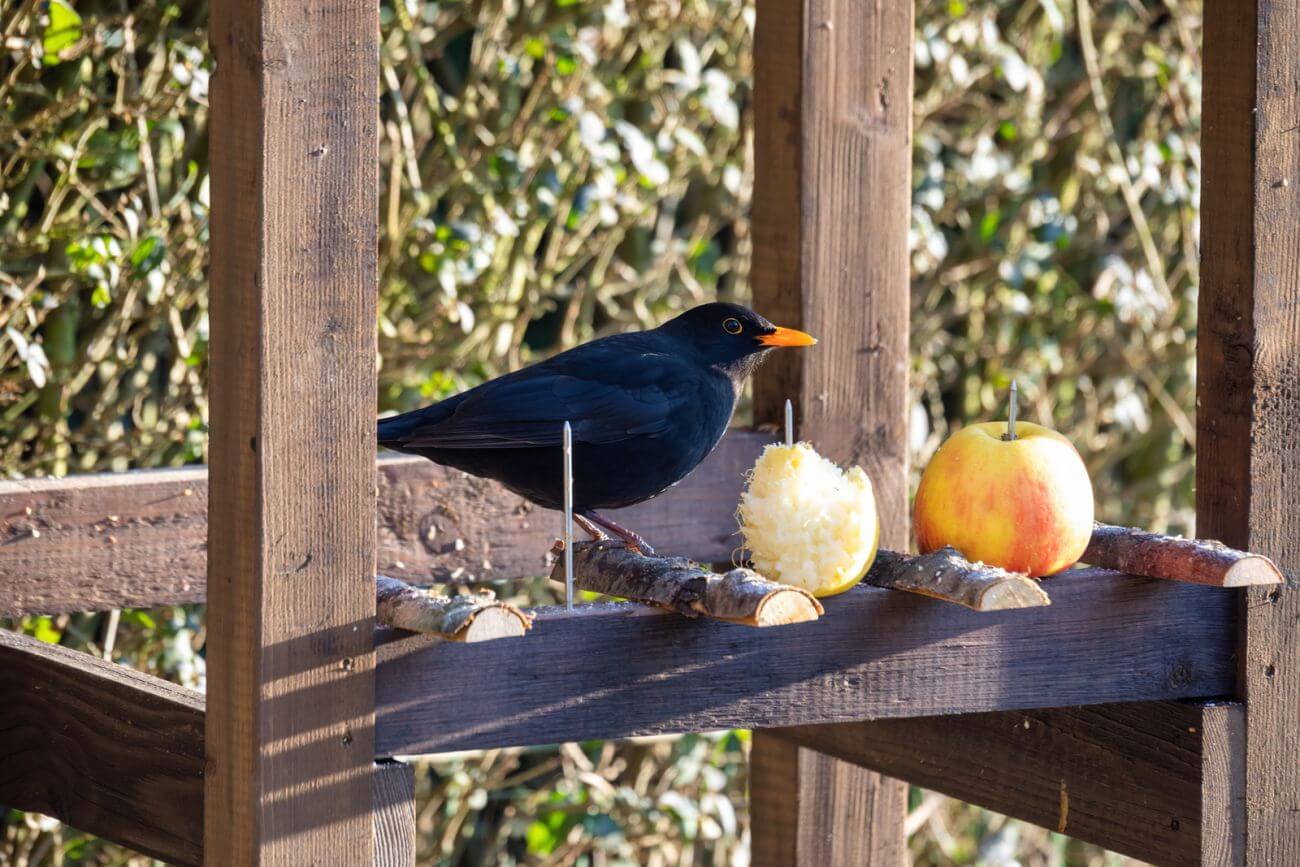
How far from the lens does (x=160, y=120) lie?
3.28 metres

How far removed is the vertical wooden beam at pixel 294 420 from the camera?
5.59 ft

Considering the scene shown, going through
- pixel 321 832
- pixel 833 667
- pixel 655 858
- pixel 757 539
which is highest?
pixel 757 539

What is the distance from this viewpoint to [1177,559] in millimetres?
2137

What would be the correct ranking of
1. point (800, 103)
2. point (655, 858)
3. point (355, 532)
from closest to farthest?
point (355, 532) < point (800, 103) < point (655, 858)

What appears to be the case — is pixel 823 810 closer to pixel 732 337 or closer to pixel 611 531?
pixel 611 531

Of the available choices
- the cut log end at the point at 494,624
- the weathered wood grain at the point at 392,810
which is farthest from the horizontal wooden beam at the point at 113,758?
the cut log end at the point at 494,624

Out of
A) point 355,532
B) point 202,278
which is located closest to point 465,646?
point 355,532

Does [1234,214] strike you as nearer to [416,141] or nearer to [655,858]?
[416,141]

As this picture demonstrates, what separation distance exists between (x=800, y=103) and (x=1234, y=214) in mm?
679

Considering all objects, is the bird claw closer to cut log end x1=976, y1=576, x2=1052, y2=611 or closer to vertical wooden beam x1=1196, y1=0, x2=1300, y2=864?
cut log end x1=976, y1=576, x2=1052, y2=611

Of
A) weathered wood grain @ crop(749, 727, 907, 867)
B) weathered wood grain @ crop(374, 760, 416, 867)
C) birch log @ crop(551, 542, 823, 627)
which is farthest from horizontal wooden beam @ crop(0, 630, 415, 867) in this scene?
weathered wood grain @ crop(749, 727, 907, 867)

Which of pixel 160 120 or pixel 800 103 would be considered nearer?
pixel 800 103

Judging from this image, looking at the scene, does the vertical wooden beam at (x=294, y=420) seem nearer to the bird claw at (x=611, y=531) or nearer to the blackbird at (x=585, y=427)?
the blackbird at (x=585, y=427)

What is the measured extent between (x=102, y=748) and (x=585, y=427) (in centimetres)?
77
